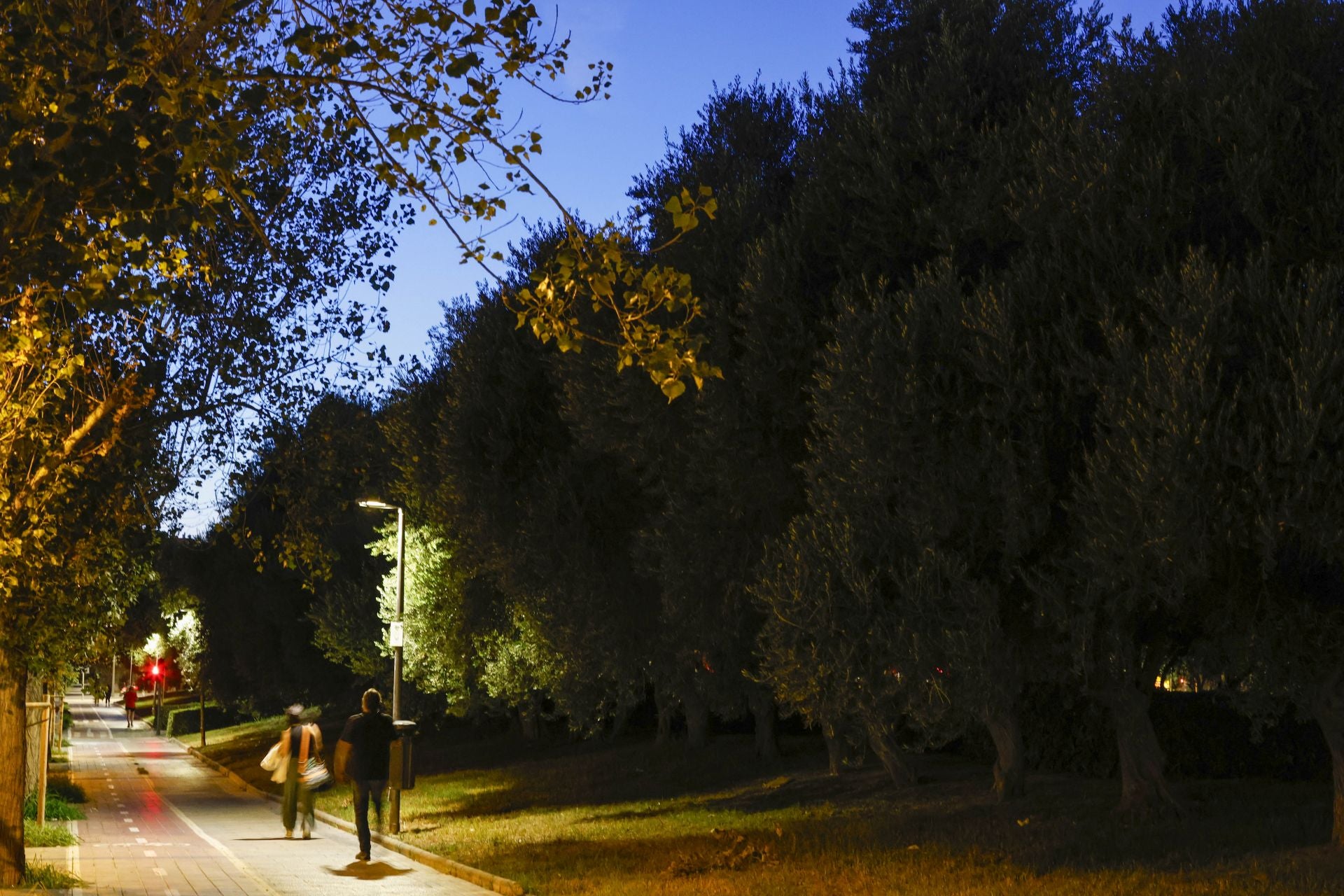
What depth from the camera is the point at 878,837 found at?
56.3 feet

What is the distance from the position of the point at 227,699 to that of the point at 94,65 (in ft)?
183

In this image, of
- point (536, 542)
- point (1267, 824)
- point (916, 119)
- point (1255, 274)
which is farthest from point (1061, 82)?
point (536, 542)

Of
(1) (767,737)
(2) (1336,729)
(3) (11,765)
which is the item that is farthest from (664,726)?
(2) (1336,729)

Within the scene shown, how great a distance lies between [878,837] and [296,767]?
8.55m

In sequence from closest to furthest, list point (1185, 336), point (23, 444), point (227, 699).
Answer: point (1185, 336) < point (23, 444) < point (227, 699)

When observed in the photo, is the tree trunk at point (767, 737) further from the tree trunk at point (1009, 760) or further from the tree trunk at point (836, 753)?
the tree trunk at point (1009, 760)

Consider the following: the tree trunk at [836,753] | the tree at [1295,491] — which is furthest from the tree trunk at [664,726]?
the tree at [1295,491]

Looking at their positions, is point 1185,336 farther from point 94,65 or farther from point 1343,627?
point 94,65

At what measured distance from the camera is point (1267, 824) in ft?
49.6

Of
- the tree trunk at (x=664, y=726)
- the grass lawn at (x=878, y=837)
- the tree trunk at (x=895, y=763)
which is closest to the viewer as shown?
the grass lawn at (x=878, y=837)

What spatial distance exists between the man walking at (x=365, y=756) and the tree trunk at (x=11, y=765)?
343cm

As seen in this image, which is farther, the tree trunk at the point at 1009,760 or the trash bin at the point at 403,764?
the trash bin at the point at 403,764

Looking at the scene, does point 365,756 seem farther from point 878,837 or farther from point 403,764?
point 878,837

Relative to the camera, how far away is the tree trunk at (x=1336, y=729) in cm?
1348
